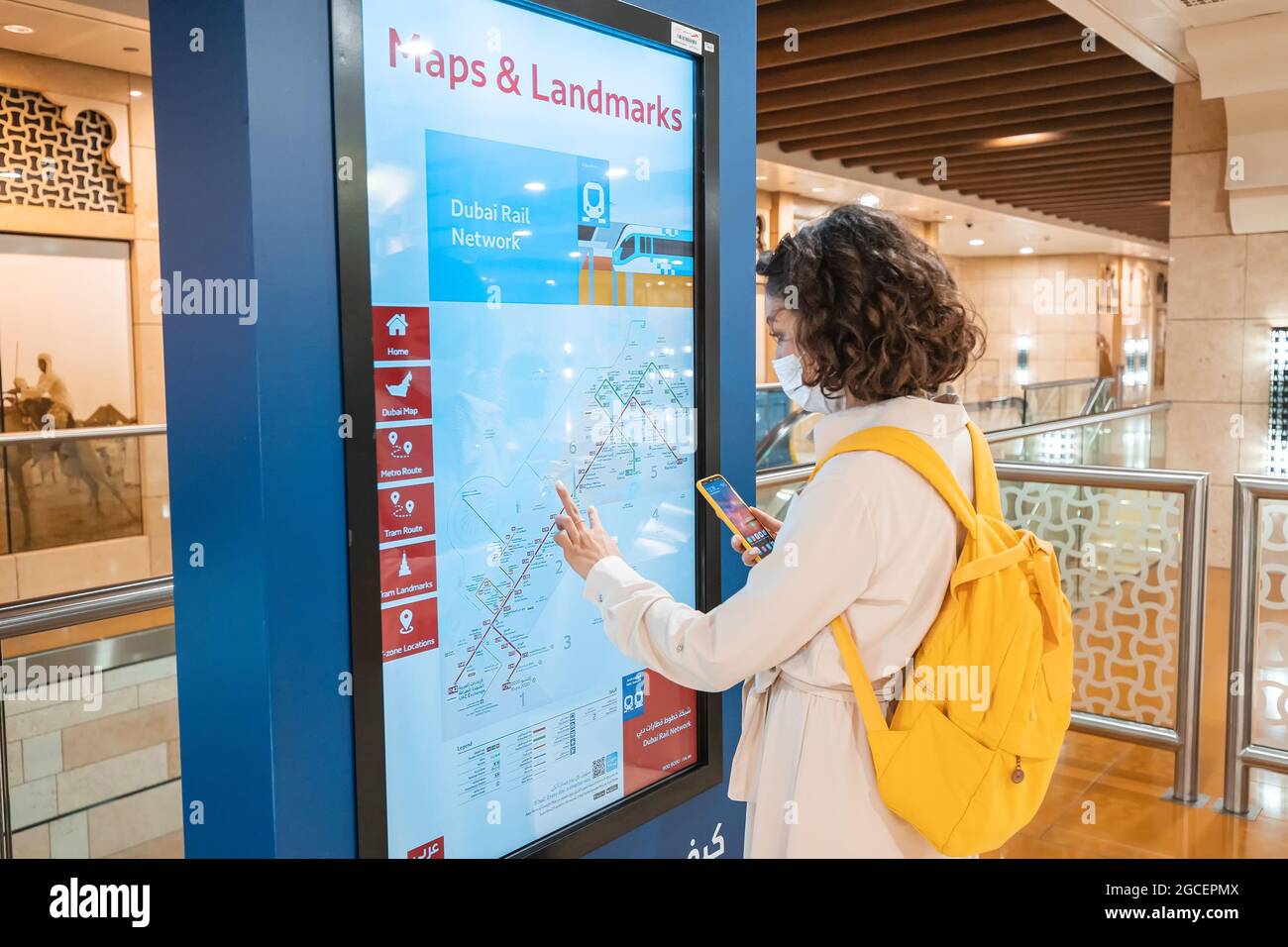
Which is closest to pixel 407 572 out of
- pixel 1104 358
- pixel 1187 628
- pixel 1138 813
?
pixel 1138 813

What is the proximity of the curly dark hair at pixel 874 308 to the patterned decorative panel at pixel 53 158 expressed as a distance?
8192mm

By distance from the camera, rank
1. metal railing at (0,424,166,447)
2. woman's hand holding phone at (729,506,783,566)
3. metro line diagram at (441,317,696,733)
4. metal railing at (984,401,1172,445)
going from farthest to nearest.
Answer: metal railing at (0,424,166,447) → metal railing at (984,401,1172,445) → woman's hand holding phone at (729,506,783,566) → metro line diagram at (441,317,696,733)

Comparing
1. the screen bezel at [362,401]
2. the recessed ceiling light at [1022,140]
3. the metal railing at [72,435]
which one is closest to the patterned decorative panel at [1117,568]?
the screen bezel at [362,401]

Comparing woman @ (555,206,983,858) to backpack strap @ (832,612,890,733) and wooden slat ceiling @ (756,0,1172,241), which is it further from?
wooden slat ceiling @ (756,0,1172,241)

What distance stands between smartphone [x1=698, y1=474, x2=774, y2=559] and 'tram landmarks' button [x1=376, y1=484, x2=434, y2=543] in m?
0.54

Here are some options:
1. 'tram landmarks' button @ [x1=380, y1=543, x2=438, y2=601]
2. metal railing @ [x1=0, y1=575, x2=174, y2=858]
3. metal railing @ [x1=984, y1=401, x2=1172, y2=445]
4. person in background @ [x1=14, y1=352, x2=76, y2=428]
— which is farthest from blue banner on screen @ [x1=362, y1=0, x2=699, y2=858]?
person in background @ [x1=14, y1=352, x2=76, y2=428]

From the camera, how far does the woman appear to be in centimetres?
156

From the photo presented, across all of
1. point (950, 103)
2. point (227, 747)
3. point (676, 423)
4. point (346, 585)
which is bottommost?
point (227, 747)

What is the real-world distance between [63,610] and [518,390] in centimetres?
121

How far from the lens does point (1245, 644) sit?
3939 mm

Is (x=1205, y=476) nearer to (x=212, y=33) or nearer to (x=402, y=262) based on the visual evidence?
(x=402, y=262)
